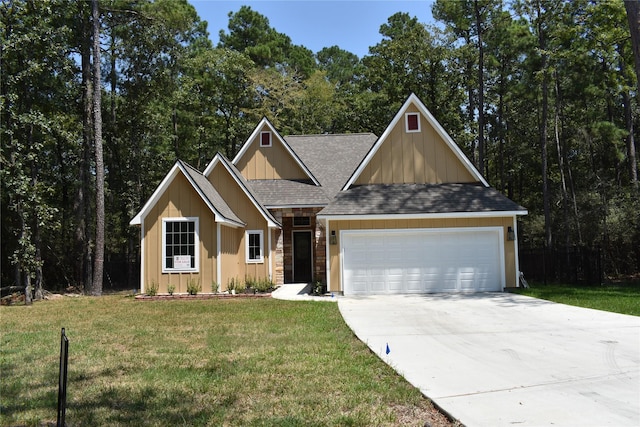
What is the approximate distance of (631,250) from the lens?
21750 mm

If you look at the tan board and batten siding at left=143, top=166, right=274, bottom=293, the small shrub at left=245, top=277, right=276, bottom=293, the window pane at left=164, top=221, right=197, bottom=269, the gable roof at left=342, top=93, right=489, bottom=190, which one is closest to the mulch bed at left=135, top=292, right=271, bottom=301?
the tan board and batten siding at left=143, top=166, right=274, bottom=293

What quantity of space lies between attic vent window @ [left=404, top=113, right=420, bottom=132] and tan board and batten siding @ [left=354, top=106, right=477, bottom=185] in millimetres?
251

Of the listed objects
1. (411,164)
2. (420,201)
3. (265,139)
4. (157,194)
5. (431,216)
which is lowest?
(431,216)

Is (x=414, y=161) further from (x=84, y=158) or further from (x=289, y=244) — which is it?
(x=84, y=158)

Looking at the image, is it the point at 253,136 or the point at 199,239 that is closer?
the point at 199,239

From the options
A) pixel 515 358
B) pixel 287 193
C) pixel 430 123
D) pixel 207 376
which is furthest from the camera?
pixel 287 193

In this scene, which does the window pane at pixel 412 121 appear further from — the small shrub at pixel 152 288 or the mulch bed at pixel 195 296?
the small shrub at pixel 152 288

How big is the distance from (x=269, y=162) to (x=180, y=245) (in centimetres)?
624

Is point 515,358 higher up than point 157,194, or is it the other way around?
point 157,194

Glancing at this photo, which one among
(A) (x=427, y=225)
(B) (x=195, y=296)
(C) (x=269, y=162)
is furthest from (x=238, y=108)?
(A) (x=427, y=225)

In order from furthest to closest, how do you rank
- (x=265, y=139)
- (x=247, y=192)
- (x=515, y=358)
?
(x=265, y=139)
(x=247, y=192)
(x=515, y=358)

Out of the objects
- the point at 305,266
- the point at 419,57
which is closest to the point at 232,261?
the point at 305,266

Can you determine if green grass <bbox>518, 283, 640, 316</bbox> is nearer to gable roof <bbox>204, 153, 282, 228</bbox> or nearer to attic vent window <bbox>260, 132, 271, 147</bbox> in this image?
gable roof <bbox>204, 153, 282, 228</bbox>

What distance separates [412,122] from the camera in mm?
15797
